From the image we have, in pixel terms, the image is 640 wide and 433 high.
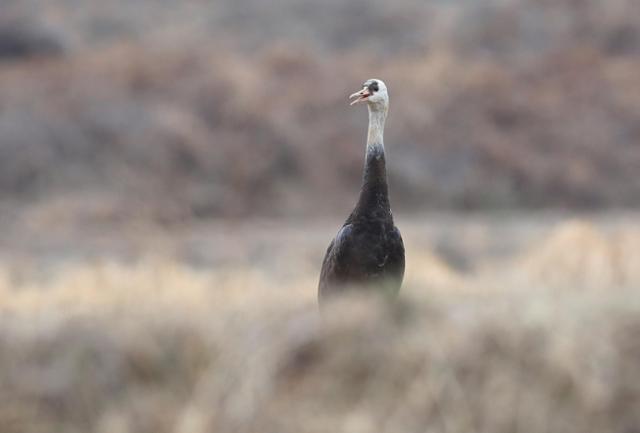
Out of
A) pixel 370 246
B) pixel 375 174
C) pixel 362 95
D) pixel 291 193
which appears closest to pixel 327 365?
pixel 370 246

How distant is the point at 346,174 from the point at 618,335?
26292mm

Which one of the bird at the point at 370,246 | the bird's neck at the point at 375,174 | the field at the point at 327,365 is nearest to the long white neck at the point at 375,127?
the bird's neck at the point at 375,174

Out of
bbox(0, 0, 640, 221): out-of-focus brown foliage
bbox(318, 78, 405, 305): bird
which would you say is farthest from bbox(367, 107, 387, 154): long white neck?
bbox(0, 0, 640, 221): out-of-focus brown foliage

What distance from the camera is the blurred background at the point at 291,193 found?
6.23 metres

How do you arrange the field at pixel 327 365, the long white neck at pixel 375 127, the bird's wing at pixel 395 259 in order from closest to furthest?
the field at pixel 327 365 < the long white neck at pixel 375 127 < the bird's wing at pixel 395 259

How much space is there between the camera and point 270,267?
1956 centimetres

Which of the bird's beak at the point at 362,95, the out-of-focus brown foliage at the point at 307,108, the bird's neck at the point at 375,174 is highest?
the out-of-focus brown foliage at the point at 307,108

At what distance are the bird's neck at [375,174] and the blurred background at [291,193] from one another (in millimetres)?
529

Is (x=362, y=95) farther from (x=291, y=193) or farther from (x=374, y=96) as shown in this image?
(x=291, y=193)

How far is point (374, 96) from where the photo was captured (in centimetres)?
639

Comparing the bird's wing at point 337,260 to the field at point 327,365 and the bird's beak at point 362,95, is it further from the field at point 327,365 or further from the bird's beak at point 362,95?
the bird's beak at point 362,95

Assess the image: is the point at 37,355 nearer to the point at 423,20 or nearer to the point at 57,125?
Answer: the point at 57,125

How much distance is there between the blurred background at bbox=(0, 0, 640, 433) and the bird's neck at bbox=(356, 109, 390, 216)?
53cm

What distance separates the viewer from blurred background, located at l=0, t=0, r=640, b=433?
6227 millimetres
